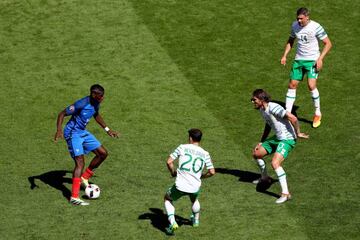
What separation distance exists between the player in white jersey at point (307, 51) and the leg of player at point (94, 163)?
17.5 ft

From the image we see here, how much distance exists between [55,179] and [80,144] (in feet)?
5.42

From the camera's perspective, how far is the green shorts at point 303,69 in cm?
2173

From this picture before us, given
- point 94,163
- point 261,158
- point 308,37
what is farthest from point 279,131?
point 94,163

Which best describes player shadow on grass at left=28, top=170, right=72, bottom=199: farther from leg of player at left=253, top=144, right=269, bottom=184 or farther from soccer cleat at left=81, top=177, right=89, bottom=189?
leg of player at left=253, top=144, right=269, bottom=184

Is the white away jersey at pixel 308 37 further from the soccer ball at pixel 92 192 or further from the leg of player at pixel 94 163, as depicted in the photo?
the soccer ball at pixel 92 192

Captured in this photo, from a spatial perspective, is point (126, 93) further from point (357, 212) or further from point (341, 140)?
point (357, 212)

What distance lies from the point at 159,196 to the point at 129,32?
9.01 metres

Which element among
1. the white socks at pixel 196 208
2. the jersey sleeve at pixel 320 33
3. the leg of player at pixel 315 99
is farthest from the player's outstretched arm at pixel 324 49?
the white socks at pixel 196 208

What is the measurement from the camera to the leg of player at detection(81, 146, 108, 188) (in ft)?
63.5

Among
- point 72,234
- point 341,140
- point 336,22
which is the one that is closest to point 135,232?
point 72,234

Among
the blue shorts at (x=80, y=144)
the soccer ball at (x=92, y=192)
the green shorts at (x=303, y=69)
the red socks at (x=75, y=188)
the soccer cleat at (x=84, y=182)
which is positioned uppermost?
the green shorts at (x=303, y=69)

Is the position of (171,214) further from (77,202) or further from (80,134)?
(80,134)

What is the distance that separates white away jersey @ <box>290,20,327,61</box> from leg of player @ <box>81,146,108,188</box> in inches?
227

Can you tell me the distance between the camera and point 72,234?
17453 mm
